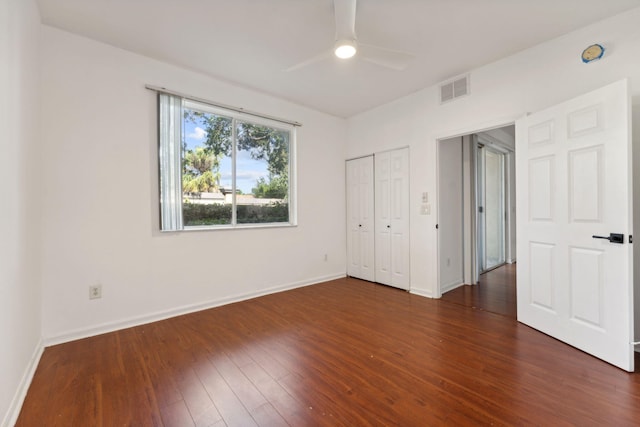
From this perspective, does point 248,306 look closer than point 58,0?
No

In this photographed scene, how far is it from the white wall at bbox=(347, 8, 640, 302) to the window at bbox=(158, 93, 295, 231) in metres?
1.53

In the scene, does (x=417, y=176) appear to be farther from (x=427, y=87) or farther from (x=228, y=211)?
(x=228, y=211)

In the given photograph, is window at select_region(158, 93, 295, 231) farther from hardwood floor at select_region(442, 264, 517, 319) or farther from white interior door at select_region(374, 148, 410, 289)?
hardwood floor at select_region(442, 264, 517, 319)

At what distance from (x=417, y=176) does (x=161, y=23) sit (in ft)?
10.9

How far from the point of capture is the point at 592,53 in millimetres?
2352

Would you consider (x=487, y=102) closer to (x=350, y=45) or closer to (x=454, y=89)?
(x=454, y=89)

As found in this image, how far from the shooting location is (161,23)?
2.37m

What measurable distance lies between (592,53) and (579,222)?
59.1 inches

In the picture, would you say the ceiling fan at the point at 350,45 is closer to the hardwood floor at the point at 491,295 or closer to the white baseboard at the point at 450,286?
the hardwood floor at the point at 491,295

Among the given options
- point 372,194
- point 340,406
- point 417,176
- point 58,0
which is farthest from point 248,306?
point 58,0

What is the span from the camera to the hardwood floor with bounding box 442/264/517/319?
3.22 meters

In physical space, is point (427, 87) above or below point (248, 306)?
above

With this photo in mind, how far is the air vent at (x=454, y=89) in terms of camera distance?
3.26 metres

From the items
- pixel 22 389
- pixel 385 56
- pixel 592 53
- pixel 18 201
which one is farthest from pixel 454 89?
pixel 22 389
